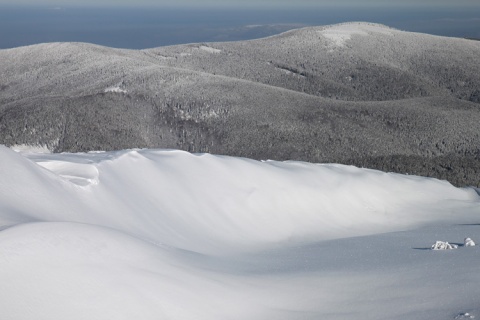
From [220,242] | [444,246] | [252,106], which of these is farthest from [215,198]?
[252,106]

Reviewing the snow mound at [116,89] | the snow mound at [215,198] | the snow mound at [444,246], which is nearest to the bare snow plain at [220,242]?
the snow mound at [215,198]

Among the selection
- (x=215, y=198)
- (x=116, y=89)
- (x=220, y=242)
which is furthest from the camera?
(x=116, y=89)

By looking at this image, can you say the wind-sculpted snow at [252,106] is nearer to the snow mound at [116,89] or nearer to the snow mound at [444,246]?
the snow mound at [116,89]

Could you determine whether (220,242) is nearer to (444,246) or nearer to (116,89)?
(444,246)

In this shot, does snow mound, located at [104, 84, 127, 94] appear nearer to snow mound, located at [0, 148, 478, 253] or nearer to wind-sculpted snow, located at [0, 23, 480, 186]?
wind-sculpted snow, located at [0, 23, 480, 186]

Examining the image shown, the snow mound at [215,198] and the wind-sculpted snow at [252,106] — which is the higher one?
the snow mound at [215,198]

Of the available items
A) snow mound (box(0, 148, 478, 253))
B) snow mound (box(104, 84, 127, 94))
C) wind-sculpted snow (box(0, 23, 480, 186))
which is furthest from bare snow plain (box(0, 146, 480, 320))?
snow mound (box(104, 84, 127, 94))

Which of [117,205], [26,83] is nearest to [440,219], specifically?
[117,205]
